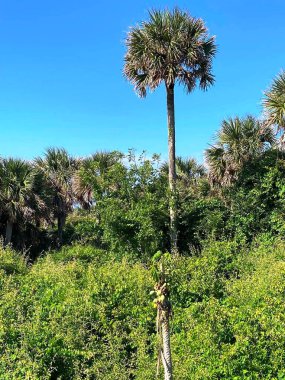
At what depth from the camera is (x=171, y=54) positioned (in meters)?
13.0

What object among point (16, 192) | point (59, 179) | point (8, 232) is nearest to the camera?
point (16, 192)

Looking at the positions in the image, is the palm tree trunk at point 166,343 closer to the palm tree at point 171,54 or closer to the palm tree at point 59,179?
the palm tree at point 171,54

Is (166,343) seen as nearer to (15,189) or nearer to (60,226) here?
(15,189)

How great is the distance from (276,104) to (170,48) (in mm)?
3810

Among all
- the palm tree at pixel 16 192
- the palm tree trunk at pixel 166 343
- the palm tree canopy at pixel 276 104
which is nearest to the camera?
the palm tree trunk at pixel 166 343

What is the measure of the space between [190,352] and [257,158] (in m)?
9.86

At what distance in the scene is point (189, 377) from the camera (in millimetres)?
4652

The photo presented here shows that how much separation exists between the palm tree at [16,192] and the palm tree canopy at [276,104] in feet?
32.8

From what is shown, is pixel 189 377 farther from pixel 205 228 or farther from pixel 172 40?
pixel 172 40

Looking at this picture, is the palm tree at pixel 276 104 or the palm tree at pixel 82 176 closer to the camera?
the palm tree at pixel 276 104

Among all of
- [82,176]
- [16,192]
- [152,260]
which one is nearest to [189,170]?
[82,176]

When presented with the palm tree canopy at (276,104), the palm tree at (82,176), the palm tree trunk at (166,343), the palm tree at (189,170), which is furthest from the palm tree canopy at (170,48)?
the palm tree trunk at (166,343)

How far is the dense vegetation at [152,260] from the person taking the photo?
5098 mm

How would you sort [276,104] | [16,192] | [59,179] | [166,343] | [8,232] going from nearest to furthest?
[166,343] < [276,104] < [16,192] < [8,232] < [59,179]
